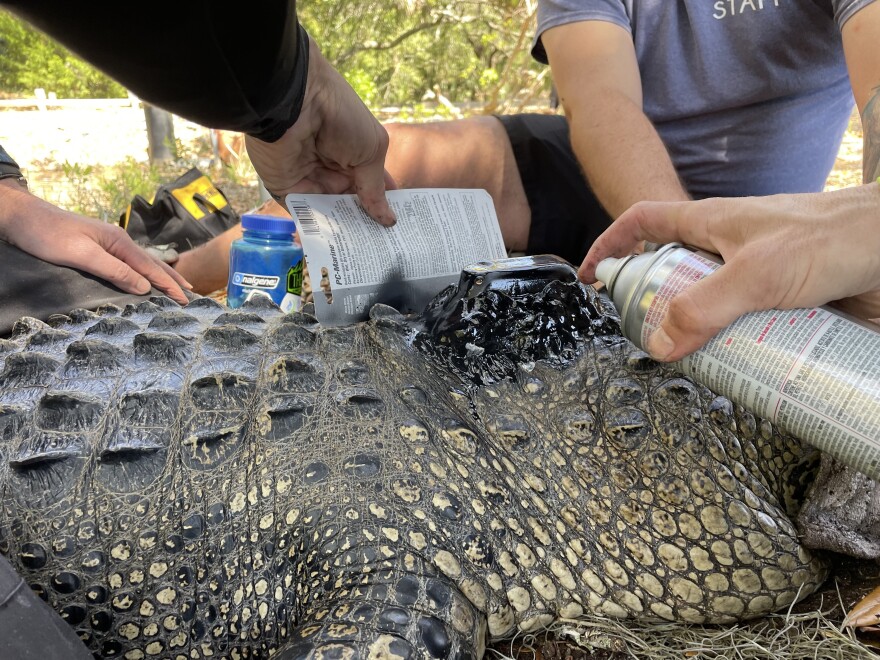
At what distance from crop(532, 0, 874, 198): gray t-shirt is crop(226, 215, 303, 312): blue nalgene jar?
1375 mm

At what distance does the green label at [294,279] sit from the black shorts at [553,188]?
1.18 meters

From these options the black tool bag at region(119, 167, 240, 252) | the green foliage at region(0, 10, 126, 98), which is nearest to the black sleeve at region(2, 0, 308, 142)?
the black tool bag at region(119, 167, 240, 252)

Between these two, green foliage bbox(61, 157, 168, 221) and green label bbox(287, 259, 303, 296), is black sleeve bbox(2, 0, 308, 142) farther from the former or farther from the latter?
green foliage bbox(61, 157, 168, 221)

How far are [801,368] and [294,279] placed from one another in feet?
6.38

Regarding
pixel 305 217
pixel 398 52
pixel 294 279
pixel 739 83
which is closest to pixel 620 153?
pixel 739 83

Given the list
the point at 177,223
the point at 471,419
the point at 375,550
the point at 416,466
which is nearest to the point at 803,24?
the point at 471,419

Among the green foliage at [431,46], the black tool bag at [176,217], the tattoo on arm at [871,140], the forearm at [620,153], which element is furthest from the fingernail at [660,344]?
the green foliage at [431,46]

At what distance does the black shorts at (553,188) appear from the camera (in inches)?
121

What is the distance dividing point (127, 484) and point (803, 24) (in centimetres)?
277

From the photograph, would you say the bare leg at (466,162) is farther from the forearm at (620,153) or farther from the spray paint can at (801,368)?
the spray paint can at (801,368)

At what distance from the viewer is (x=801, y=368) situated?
98 centimetres

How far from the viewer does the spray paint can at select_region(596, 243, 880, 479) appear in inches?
37.2

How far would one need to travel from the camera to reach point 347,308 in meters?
1.76

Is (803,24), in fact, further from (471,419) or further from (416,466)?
(416,466)
